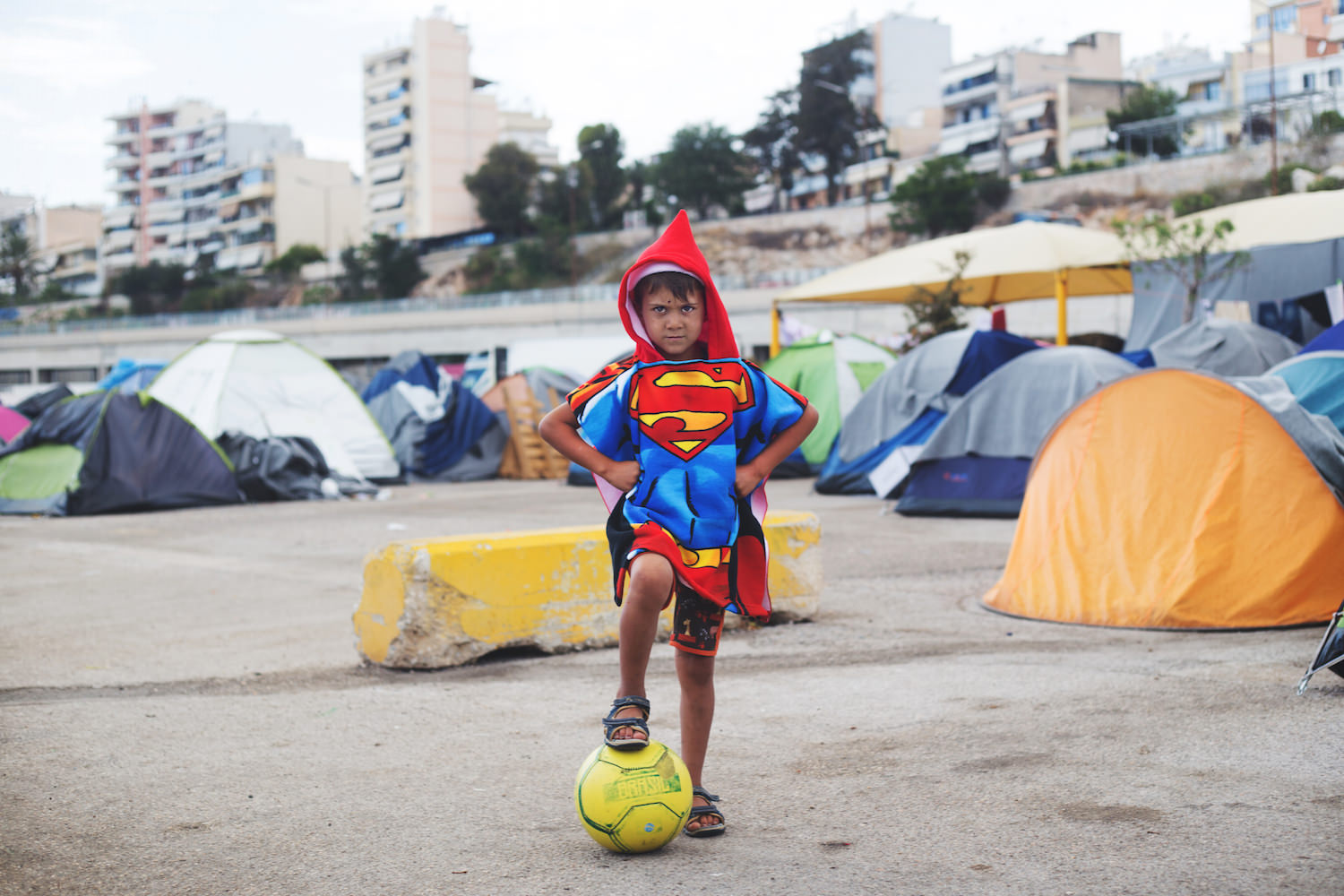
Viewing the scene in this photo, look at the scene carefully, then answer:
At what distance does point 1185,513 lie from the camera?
17.7 ft

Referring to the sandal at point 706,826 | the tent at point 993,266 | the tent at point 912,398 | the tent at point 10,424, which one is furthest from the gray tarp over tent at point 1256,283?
the tent at point 10,424

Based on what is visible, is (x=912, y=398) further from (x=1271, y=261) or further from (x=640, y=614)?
(x=640, y=614)

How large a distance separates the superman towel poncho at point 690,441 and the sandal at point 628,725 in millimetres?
241

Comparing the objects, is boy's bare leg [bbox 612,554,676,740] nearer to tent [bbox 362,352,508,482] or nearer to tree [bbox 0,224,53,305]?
tent [bbox 362,352,508,482]

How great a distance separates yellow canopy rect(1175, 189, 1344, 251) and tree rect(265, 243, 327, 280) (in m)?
76.7

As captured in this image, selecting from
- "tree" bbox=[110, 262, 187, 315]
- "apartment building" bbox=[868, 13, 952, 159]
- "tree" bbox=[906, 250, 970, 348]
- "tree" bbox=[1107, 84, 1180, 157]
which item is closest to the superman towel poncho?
"tree" bbox=[906, 250, 970, 348]

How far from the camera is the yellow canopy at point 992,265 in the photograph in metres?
15.6

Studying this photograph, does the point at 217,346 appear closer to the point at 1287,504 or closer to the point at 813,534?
the point at 813,534

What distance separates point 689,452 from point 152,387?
15628mm

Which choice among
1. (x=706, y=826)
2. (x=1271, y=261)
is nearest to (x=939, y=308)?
(x=1271, y=261)

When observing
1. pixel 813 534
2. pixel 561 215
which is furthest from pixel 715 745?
pixel 561 215

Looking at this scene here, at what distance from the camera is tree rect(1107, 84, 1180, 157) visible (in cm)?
5594

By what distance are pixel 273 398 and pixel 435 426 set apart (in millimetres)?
→ 2792

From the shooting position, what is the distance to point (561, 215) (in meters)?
75.7
